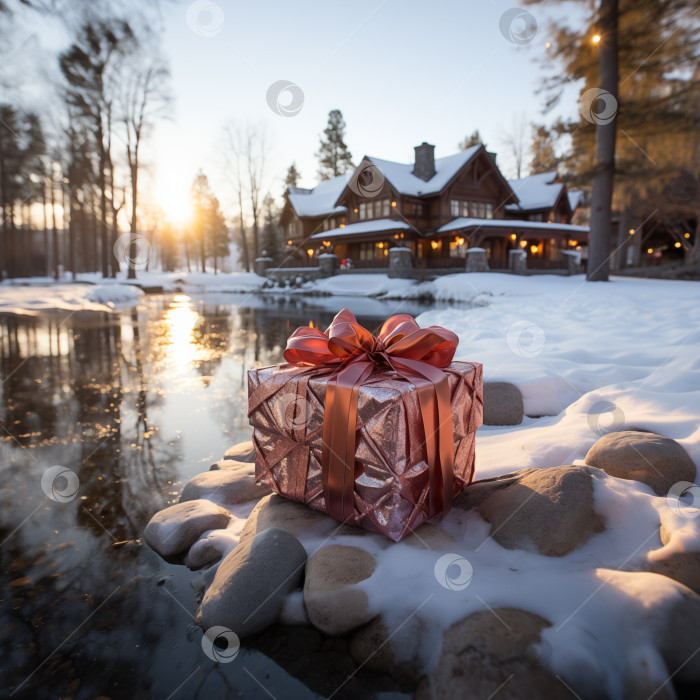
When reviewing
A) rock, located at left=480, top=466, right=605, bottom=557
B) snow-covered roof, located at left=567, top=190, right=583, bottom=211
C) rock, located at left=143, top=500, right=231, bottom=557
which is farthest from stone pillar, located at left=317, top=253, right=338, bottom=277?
rock, located at left=480, top=466, right=605, bottom=557

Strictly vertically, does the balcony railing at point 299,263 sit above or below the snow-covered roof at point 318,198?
below

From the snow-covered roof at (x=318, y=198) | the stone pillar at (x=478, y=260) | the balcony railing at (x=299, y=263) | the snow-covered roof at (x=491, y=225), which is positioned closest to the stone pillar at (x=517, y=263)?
the stone pillar at (x=478, y=260)

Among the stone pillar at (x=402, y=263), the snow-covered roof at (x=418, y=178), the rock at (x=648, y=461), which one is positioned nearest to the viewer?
the rock at (x=648, y=461)

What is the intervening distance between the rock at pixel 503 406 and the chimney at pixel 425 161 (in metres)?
30.7

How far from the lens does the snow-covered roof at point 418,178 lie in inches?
1149

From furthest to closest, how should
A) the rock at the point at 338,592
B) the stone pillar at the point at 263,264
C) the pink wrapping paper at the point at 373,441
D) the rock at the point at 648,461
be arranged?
the stone pillar at the point at 263,264, the rock at the point at 648,461, the pink wrapping paper at the point at 373,441, the rock at the point at 338,592

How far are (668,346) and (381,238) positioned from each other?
26391 mm

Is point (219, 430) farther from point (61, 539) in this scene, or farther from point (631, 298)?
point (631, 298)

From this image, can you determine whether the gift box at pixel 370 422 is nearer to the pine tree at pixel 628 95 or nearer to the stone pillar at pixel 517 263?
the pine tree at pixel 628 95

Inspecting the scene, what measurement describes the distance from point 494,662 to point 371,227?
30350mm

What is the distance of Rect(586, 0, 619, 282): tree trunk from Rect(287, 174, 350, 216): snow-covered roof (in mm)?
22832

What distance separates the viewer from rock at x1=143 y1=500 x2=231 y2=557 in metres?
2.47

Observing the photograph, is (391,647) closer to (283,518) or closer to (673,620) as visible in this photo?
(283,518)

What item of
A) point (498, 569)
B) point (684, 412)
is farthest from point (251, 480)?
point (684, 412)
